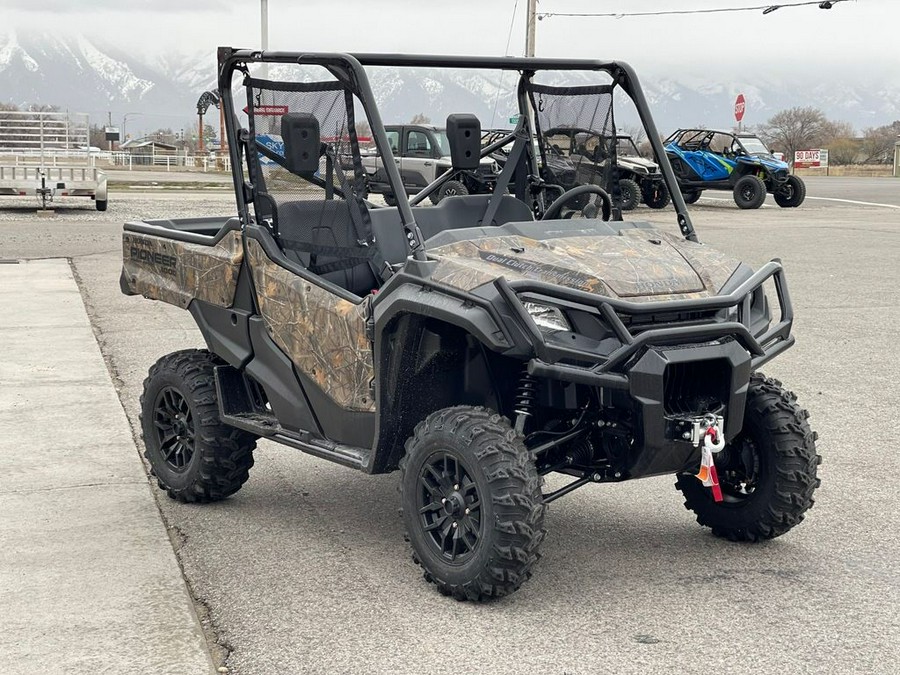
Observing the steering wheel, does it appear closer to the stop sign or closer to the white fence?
the stop sign

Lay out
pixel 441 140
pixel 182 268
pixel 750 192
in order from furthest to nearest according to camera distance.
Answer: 1. pixel 750 192
2. pixel 441 140
3. pixel 182 268

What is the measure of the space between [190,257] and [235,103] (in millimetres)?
765

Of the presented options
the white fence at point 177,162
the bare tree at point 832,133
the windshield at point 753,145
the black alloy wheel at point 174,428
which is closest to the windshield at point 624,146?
the black alloy wheel at point 174,428

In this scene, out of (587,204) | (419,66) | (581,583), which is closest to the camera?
(581,583)

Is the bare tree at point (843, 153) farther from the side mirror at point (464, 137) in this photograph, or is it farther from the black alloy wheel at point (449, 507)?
the black alloy wheel at point (449, 507)

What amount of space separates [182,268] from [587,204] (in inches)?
73.2

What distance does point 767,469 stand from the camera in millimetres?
4980

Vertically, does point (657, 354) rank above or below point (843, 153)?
above

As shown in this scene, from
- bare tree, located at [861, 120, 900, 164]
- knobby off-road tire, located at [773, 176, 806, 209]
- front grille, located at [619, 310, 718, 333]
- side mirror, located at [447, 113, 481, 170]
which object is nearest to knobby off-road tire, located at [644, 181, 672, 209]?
knobby off-road tire, located at [773, 176, 806, 209]

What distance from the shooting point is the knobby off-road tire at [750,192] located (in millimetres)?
27922

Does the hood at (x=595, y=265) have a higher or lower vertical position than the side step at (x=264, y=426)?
higher

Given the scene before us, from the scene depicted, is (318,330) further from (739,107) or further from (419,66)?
(739,107)

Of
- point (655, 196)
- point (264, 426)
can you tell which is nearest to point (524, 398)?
point (264, 426)

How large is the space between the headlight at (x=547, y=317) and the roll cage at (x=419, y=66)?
19.6 inches
